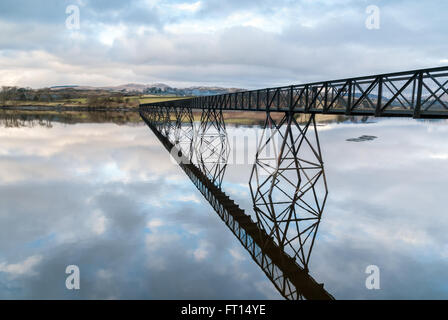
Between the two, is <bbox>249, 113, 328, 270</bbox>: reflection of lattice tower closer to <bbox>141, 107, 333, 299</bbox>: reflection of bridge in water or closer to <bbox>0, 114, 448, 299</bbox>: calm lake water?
<bbox>141, 107, 333, 299</bbox>: reflection of bridge in water

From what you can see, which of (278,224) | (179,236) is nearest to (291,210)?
(278,224)

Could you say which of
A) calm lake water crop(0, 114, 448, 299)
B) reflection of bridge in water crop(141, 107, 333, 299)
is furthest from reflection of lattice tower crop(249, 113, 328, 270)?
calm lake water crop(0, 114, 448, 299)

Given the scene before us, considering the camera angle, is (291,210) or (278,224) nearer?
(278,224)

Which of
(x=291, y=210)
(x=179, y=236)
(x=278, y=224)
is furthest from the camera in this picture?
(x=291, y=210)

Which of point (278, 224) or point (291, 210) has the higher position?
point (291, 210)

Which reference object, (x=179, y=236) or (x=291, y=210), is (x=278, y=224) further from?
(x=179, y=236)

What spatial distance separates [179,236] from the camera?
33.1 feet

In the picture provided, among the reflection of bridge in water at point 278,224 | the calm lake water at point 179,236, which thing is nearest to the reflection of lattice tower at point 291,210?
the reflection of bridge in water at point 278,224

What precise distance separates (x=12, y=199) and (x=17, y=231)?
4275 mm

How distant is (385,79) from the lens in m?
10.3

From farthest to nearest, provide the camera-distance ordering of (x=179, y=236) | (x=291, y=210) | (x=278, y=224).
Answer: (x=291, y=210) → (x=278, y=224) → (x=179, y=236)

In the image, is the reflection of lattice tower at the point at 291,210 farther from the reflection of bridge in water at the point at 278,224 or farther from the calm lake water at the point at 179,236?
the calm lake water at the point at 179,236
